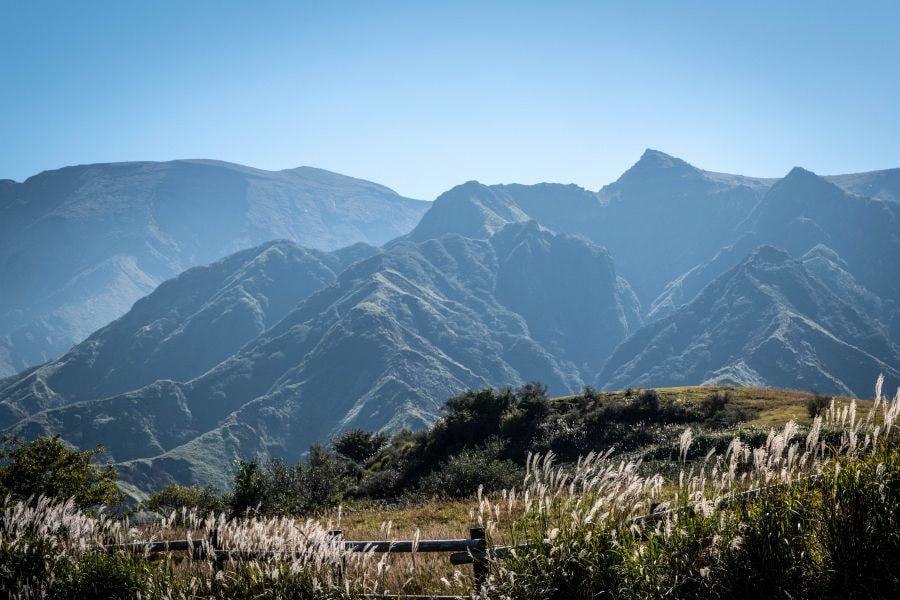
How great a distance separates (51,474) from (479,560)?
26.7 meters

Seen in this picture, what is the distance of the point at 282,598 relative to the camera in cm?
771

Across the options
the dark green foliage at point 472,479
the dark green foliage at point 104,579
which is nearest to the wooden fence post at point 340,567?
the dark green foliage at point 104,579

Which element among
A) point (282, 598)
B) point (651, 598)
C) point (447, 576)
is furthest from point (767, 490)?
point (282, 598)

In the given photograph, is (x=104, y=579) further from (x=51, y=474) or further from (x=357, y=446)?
(x=357, y=446)

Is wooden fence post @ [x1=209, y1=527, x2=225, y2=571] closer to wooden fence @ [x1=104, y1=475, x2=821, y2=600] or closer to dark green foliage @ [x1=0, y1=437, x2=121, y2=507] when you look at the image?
wooden fence @ [x1=104, y1=475, x2=821, y2=600]

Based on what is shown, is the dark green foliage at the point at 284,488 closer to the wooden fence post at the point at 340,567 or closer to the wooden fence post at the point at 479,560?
the wooden fence post at the point at 340,567

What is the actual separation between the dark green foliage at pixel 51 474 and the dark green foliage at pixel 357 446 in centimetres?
1792

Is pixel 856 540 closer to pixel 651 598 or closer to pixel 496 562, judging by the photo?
pixel 651 598

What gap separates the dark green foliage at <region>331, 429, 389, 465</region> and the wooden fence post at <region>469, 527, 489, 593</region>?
40.1 m

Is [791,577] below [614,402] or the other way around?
the other way around

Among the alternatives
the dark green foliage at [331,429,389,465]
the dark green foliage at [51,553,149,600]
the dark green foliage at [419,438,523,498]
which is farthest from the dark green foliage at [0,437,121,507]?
the dark green foliage at [331,429,389,465]

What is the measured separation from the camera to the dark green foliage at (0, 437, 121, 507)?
2609 cm

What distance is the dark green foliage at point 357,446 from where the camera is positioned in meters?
47.3

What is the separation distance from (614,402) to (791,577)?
107ft
